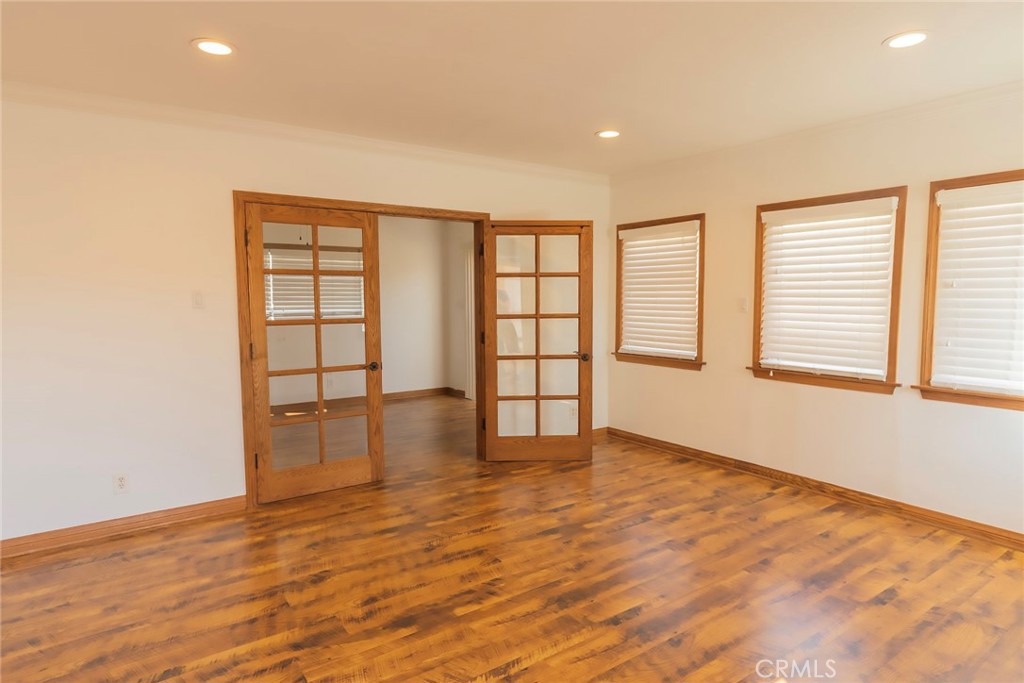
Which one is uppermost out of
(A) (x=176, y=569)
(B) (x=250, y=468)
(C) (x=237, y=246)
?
(C) (x=237, y=246)

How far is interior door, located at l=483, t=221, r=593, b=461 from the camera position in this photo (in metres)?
4.79

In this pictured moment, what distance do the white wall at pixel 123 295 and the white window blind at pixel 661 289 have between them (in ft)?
9.01

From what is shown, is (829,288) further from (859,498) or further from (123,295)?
(123,295)

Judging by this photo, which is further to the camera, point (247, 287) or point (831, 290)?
point (831, 290)

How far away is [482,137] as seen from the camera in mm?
4109

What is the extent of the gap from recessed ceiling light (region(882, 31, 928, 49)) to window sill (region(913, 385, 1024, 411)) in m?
2.00

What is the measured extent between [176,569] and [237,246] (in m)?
1.97

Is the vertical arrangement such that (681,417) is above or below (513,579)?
above

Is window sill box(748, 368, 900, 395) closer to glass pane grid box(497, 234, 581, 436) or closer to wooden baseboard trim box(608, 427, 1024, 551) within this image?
wooden baseboard trim box(608, 427, 1024, 551)

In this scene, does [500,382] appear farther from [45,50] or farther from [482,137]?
[45,50]

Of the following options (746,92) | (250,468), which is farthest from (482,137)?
(250,468)

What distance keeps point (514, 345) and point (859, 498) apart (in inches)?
109

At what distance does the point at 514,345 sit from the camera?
489 cm

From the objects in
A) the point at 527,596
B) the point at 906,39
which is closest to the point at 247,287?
the point at 527,596
